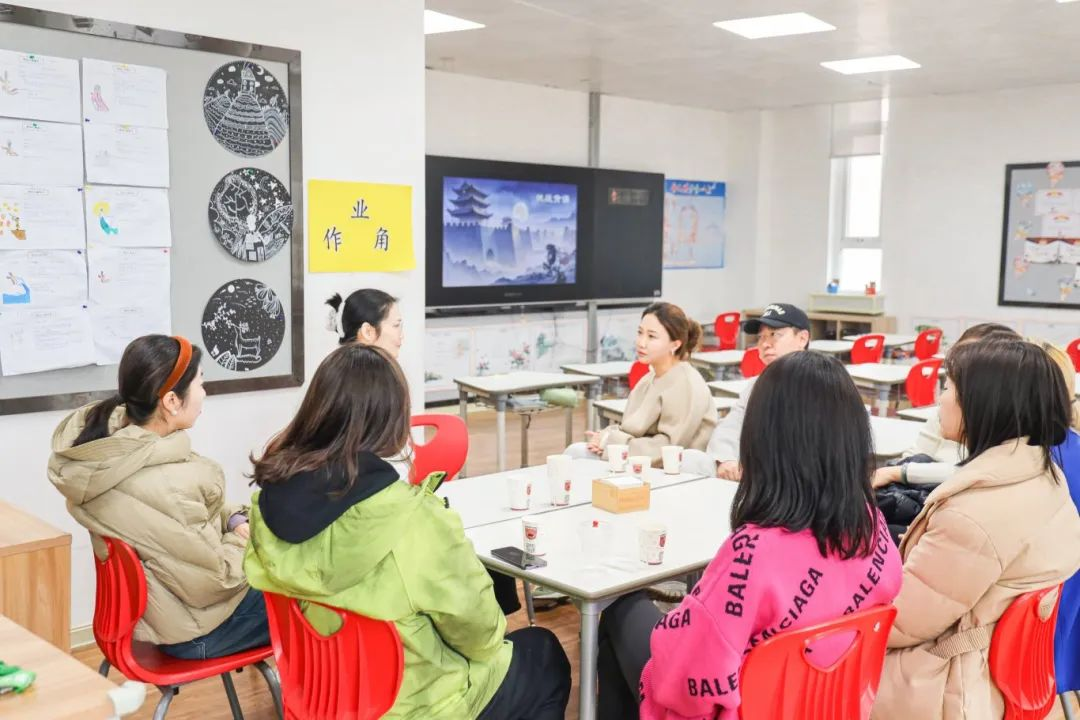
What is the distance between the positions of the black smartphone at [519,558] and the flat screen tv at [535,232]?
5.90 m

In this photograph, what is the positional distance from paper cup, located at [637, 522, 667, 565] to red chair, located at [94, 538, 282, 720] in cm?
95

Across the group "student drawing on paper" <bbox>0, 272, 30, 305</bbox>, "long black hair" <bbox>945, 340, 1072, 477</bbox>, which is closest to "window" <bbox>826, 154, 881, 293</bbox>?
"long black hair" <bbox>945, 340, 1072, 477</bbox>

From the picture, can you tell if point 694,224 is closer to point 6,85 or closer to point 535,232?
point 535,232

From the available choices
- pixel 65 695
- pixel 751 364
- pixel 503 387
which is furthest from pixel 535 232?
pixel 65 695

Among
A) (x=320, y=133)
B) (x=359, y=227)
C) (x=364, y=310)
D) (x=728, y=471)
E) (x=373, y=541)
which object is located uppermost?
(x=320, y=133)

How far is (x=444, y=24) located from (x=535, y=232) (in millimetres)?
2834

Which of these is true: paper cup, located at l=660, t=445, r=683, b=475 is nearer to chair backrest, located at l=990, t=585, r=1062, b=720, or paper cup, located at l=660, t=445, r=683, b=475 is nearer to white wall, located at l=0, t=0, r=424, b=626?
chair backrest, located at l=990, t=585, r=1062, b=720

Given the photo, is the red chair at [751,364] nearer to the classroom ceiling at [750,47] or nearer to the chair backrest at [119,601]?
the classroom ceiling at [750,47]

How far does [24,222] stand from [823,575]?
275cm

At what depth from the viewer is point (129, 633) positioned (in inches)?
90.2

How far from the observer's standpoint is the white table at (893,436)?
381 cm

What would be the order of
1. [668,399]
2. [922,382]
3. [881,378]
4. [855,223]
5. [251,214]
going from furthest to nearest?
[855,223] < [881,378] < [922,382] < [668,399] < [251,214]

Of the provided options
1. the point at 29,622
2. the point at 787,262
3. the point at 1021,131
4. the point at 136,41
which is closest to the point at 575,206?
the point at 787,262

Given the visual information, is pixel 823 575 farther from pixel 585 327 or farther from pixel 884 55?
pixel 585 327
